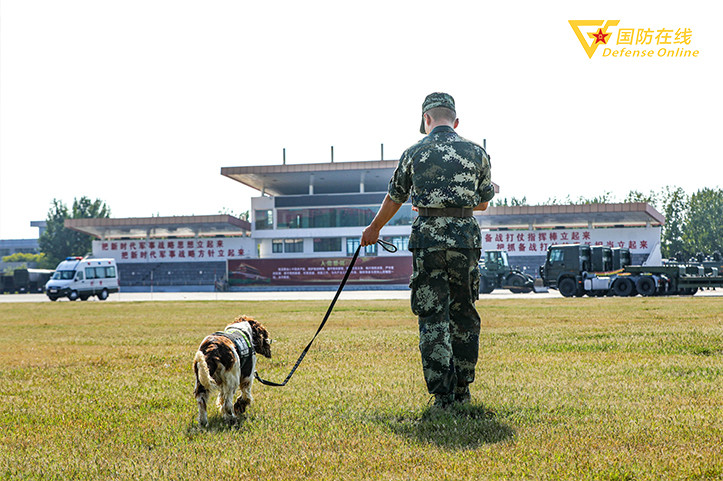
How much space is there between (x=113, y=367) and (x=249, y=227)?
52.9 meters

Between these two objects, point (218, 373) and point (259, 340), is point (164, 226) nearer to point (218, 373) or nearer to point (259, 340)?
point (259, 340)

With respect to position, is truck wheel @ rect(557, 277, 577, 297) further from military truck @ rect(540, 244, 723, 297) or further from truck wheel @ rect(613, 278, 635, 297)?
truck wheel @ rect(613, 278, 635, 297)

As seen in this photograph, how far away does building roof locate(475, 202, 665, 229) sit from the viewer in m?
51.2

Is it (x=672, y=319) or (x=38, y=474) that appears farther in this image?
(x=672, y=319)

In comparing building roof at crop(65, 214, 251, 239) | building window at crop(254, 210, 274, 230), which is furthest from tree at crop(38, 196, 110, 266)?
building window at crop(254, 210, 274, 230)

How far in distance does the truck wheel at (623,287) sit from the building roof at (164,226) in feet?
118

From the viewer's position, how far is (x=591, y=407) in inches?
184

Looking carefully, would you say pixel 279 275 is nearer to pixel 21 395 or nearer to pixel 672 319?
pixel 672 319

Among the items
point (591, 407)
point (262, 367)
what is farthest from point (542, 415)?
point (262, 367)

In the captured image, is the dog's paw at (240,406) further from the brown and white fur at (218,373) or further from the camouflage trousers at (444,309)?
the camouflage trousers at (444,309)

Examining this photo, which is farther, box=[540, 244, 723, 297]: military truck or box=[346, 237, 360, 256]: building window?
box=[346, 237, 360, 256]: building window

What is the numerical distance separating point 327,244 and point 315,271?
712 cm

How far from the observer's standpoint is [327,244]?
5750cm

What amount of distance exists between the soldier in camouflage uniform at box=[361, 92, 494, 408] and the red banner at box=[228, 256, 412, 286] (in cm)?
4348
